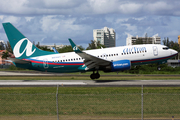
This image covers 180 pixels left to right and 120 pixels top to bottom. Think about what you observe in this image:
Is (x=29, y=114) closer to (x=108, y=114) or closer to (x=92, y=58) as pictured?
(x=108, y=114)

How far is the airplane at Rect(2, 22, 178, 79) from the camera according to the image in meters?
31.9

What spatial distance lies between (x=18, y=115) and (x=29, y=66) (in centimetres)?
2105

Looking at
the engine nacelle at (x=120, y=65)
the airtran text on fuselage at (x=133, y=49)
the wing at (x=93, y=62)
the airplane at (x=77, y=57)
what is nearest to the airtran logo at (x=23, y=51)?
the airplane at (x=77, y=57)

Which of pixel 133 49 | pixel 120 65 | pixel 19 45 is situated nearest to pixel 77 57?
pixel 120 65

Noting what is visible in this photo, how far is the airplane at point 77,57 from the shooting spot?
105 ft

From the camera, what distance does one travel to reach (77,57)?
32.5 meters

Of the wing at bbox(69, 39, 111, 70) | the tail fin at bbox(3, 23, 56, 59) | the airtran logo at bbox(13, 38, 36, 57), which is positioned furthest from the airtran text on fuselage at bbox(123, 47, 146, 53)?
the airtran logo at bbox(13, 38, 36, 57)

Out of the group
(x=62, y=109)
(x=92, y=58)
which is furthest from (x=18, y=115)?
(x=92, y=58)

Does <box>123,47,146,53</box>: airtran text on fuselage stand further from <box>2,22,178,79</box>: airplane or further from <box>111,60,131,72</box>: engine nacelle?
<box>111,60,131,72</box>: engine nacelle

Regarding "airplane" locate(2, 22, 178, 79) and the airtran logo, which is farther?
the airtran logo

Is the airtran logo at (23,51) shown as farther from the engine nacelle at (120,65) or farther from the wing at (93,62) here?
the engine nacelle at (120,65)

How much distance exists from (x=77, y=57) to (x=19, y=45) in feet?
27.5

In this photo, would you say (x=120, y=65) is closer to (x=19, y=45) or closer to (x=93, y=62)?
(x=93, y=62)

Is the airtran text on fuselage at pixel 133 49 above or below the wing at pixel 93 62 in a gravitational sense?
above
